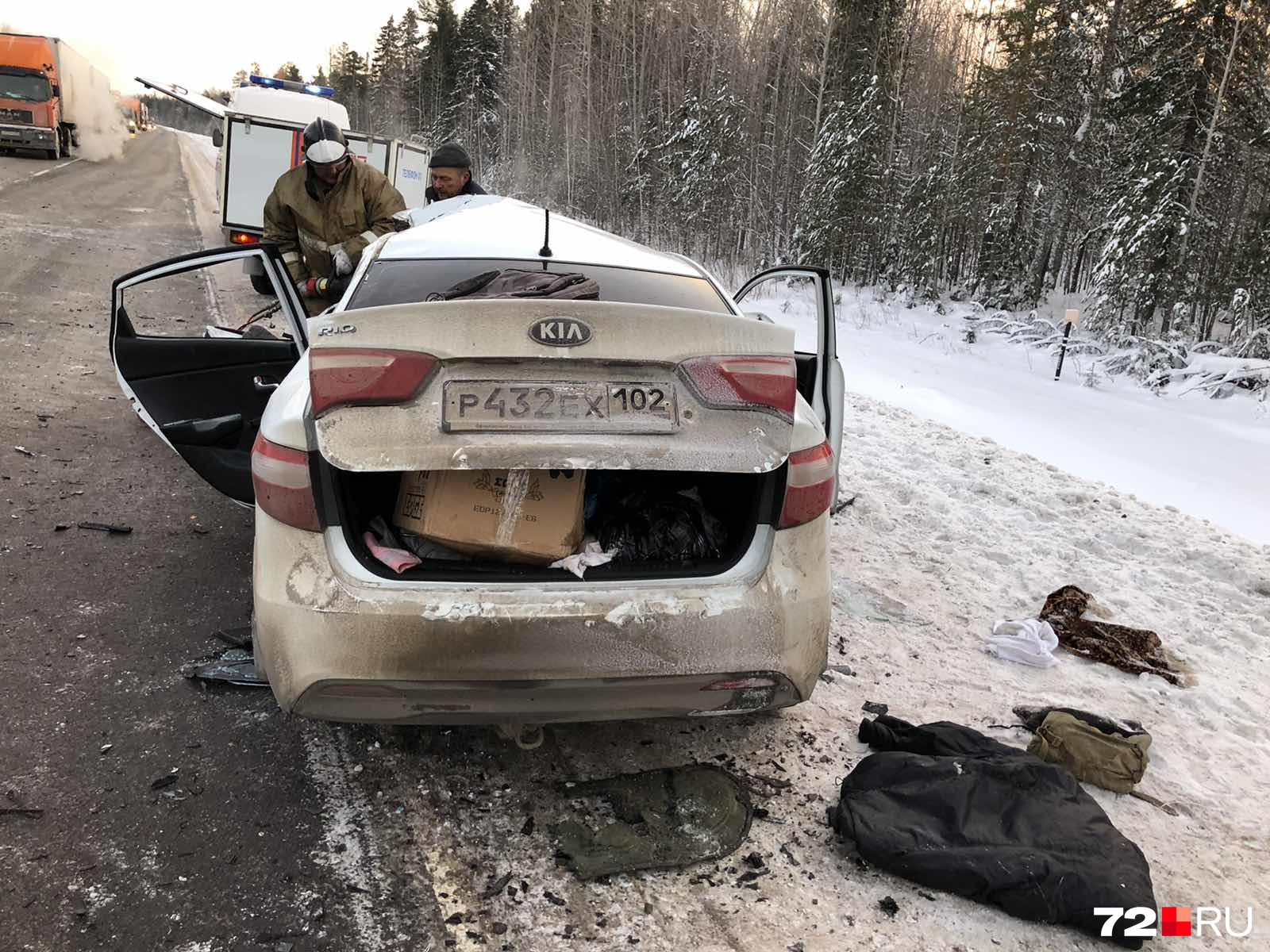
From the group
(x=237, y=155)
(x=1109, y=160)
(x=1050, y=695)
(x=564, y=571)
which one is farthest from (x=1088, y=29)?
(x=564, y=571)

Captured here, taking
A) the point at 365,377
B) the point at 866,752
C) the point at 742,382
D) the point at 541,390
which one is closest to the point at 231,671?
the point at 365,377

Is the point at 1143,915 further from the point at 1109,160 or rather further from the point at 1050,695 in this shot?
the point at 1109,160

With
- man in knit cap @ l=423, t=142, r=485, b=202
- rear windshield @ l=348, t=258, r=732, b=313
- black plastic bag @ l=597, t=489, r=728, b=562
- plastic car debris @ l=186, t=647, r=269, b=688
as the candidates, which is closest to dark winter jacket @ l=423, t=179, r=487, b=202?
man in knit cap @ l=423, t=142, r=485, b=202

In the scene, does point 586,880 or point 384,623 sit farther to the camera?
point 586,880

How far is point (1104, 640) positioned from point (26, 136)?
36.1 meters

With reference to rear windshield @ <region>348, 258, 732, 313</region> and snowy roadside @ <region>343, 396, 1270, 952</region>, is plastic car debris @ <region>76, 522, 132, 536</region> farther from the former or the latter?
snowy roadside @ <region>343, 396, 1270, 952</region>

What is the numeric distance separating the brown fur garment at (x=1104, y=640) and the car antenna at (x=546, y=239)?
114 inches

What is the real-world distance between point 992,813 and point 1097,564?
2803 mm

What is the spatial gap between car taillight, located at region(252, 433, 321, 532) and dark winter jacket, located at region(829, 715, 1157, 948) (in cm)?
177

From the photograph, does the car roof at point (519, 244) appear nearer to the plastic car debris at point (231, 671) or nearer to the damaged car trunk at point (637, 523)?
the damaged car trunk at point (637, 523)

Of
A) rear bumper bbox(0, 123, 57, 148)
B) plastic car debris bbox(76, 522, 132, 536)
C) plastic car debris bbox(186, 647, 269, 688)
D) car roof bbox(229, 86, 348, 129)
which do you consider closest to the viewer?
plastic car debris bbox(186, 647, 269, 688)

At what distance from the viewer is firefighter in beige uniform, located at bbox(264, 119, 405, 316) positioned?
16.9ft

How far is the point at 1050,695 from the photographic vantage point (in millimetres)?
3248

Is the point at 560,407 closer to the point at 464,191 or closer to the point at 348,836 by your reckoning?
the point at 348,836
